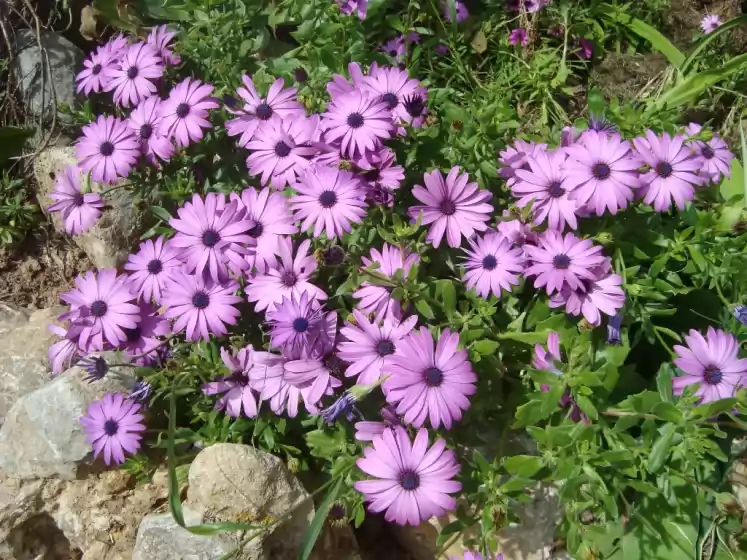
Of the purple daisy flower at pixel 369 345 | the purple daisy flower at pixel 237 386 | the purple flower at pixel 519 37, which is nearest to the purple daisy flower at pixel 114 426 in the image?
the purple daisy flower at pixel 237 386

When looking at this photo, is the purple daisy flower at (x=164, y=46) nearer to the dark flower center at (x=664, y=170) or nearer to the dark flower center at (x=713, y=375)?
the dark flower center at (x=664, y=170)

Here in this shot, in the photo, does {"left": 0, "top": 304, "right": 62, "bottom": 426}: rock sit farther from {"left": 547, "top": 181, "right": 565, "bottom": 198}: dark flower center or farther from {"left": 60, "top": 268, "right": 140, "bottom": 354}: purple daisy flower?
{"left": 547, "top": 181, "right": 565, "bottom": 198}: dark flower center

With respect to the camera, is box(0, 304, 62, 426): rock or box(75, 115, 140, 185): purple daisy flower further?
box(0, 304, 62, 426): rock

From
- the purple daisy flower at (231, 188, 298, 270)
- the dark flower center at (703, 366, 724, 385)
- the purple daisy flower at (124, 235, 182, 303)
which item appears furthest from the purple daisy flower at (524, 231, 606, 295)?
the purple daisy flower at (124, 235, 182, 303)

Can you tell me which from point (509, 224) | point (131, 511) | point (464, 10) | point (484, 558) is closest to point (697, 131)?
point (509, 224)

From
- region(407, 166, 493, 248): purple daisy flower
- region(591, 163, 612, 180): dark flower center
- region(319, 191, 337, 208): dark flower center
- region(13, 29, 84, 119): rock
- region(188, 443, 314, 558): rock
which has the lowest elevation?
region(188, 443, 314, 558): rock

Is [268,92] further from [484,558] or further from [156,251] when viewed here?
[484,558]

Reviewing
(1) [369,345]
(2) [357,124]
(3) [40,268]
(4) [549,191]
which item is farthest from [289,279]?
(3) [40,268]

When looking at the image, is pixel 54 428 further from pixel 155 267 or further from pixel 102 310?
pixel 155 267
